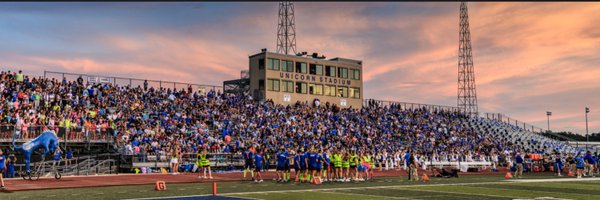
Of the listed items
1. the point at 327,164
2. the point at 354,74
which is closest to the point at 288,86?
the point at 354,74

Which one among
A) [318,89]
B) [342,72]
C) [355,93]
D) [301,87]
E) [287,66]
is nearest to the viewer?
[287,66]

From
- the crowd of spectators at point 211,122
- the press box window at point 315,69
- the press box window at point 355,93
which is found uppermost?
the press box window at point 315,69

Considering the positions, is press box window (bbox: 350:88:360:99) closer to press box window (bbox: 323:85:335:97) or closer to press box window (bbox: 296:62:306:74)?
press box window (bbox: 323:85:335:97)

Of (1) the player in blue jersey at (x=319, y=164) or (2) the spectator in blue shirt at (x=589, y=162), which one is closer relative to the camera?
(1) the player in blue jersey at (x=319, y=164)

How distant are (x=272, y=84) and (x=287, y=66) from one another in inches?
108

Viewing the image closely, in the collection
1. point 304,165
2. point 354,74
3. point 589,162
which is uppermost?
point 354,74

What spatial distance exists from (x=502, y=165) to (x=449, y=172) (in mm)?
21161

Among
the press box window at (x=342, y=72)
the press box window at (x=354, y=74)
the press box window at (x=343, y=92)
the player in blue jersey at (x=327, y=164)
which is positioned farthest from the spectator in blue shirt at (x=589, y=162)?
the press box window at (x=354, y=74)

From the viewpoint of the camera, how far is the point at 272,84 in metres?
55.4

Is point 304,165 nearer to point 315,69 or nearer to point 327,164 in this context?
point 327,164

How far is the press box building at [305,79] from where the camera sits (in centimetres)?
5553

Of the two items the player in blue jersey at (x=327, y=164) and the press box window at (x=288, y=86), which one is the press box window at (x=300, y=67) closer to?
the press box window at (x=288, y=86)

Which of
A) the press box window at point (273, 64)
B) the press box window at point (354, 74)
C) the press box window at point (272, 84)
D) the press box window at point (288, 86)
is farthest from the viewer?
the press box window at point (354, 74)

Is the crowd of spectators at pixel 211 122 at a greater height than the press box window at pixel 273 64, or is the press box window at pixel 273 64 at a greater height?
the press box window at pixel 273 64
